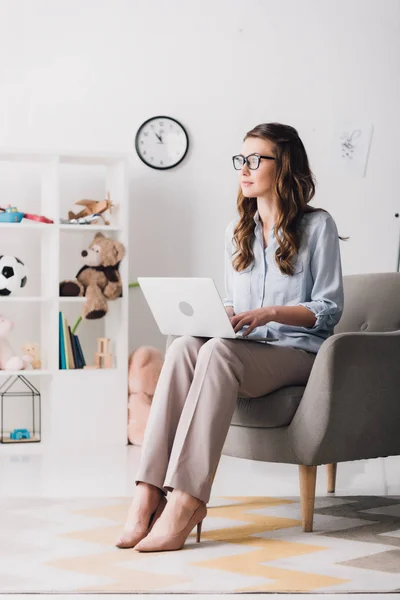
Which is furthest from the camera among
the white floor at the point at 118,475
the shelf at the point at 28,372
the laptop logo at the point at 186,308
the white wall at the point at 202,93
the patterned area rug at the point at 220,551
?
the white wall at the point at 202,93

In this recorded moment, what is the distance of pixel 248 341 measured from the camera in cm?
245

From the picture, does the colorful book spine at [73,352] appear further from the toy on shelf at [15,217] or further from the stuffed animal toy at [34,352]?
the toy on shelf at [15,217]

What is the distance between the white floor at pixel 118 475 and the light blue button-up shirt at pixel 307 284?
0.68 meters

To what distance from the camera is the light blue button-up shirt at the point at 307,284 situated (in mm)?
2582

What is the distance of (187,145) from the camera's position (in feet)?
15.7

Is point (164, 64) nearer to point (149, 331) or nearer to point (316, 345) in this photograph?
point (149, 331)

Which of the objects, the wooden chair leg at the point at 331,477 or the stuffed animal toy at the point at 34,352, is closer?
the wooden chair leg at the point at 331,477

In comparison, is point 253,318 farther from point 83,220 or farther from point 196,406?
point 83,220

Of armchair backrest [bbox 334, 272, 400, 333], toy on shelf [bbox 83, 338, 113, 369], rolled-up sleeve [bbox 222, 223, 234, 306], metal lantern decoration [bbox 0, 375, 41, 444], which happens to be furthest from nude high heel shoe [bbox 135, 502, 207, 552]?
metal lantern decoration [bbox 0, 375, 41, 444]

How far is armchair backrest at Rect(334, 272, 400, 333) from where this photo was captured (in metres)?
3.00

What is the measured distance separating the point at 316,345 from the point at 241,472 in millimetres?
1161

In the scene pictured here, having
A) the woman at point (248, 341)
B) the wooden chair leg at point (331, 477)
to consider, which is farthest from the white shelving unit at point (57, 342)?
the woman at point (248, 341)

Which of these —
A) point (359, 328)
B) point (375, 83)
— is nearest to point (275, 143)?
point (359, 328)

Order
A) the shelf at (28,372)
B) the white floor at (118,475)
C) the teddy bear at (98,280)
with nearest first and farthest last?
the white floor at (118,475)
the shelf at (28,372)
the teddy bear at (98,280)
